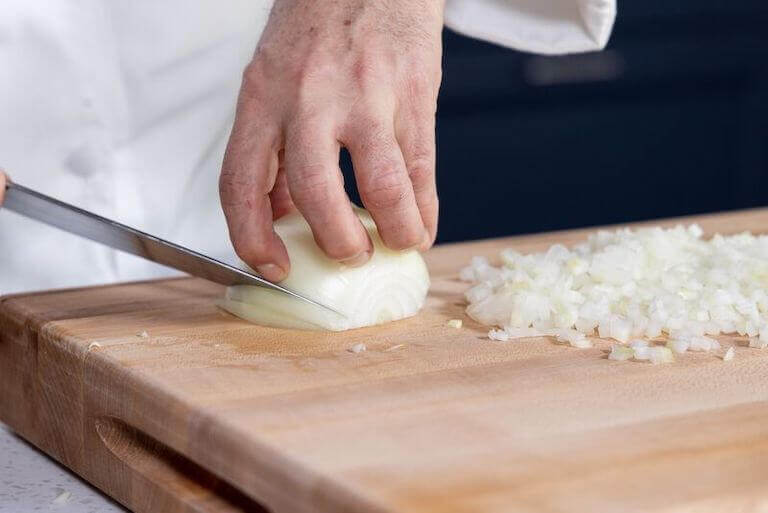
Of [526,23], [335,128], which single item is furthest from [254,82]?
[526,23]

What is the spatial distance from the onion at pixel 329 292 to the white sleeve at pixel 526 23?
21.1 inches

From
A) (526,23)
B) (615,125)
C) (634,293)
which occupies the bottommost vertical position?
(615,125)

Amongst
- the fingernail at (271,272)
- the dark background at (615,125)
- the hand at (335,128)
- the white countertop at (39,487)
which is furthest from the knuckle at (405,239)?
the dark background at (615,125)

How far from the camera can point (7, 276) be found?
149 centimetres

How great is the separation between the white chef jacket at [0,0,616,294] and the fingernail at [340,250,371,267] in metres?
0.46

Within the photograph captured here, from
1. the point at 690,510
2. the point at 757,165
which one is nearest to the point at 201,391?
the point at 690,510

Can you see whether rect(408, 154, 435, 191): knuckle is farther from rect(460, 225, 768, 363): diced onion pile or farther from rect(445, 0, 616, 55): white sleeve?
rect(445, 0, 616, 55): white sleeve

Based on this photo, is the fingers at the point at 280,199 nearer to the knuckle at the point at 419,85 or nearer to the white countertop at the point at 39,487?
the knuckle at the point at 419,85

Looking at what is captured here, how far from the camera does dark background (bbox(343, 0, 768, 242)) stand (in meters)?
2.74

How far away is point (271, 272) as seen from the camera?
117cm

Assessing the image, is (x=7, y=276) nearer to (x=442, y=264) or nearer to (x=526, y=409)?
(x=442, y=264)

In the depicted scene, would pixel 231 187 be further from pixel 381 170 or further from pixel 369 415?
pixel 369 415

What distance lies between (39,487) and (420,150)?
46 cm

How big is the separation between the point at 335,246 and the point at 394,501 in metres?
0.42
